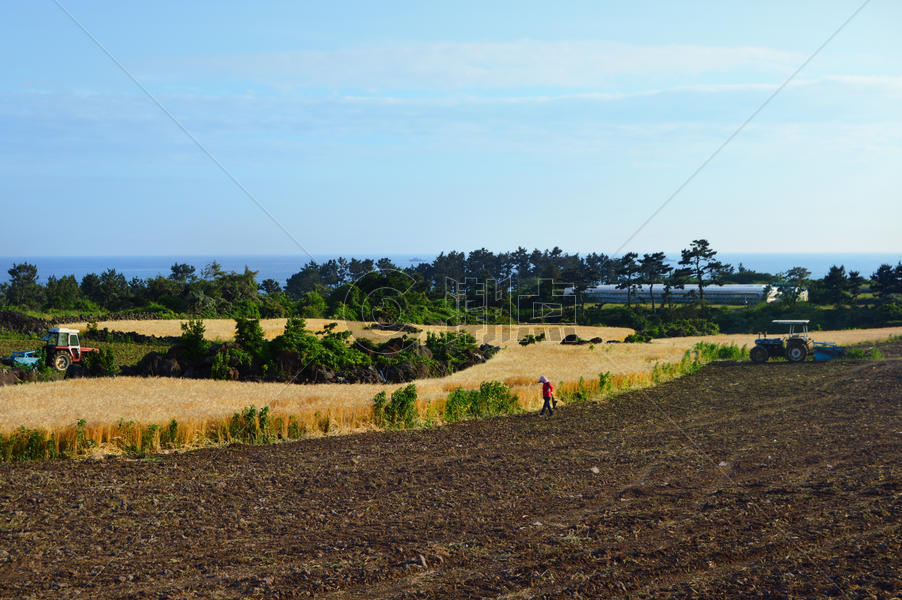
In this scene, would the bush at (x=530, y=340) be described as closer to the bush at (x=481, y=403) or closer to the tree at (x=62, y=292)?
the bush at (x=481, y=403)

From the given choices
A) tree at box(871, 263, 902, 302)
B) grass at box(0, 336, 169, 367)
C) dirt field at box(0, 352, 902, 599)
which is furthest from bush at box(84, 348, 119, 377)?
tree at box(871, 263, 902, 302)

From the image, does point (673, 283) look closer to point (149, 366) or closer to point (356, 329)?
point (356, 329)

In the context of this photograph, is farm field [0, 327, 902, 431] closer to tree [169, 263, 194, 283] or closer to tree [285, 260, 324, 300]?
tree [169, 263, 194, 283]

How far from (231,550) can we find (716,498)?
8.64m

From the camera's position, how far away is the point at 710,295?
359 ft

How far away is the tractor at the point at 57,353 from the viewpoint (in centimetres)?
3466

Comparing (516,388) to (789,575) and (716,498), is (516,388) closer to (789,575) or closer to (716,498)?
(716,498)

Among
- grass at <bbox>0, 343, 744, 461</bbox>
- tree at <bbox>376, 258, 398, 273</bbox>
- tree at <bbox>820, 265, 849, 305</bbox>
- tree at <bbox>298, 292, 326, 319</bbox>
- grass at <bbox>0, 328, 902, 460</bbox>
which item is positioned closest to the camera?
grass at <bbox>0, 343, 744, 461</bbox>

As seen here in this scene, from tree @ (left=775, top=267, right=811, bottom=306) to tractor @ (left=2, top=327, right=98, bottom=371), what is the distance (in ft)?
280

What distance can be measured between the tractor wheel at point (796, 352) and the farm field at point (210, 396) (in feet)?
29.7

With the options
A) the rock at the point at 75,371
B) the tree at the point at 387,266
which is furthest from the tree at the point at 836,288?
the rock at the point at 75,371

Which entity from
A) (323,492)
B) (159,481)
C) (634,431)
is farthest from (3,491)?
(634,431)

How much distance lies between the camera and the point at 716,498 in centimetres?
1312

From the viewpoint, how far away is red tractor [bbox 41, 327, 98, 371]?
35250mm
